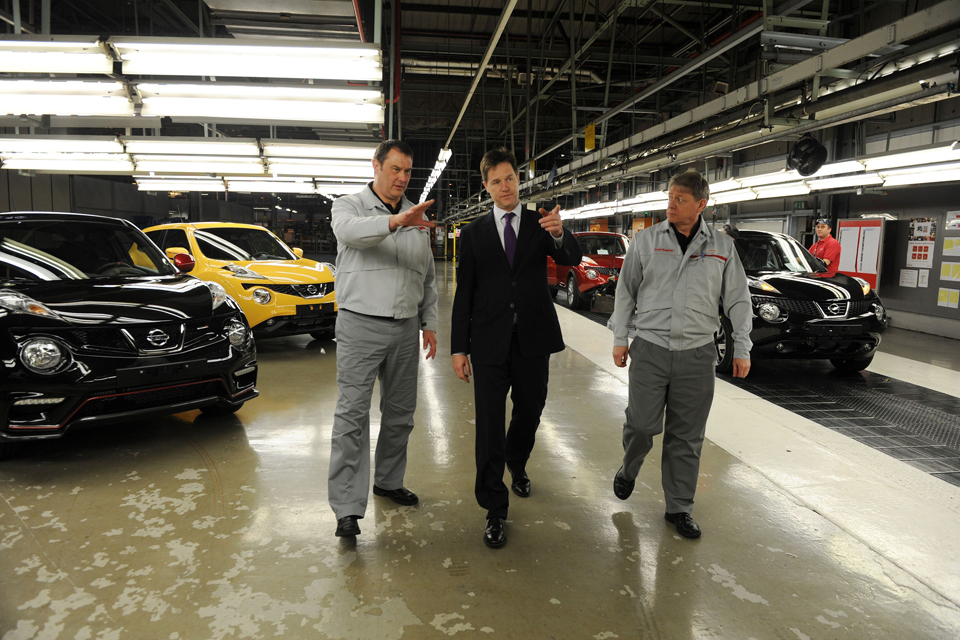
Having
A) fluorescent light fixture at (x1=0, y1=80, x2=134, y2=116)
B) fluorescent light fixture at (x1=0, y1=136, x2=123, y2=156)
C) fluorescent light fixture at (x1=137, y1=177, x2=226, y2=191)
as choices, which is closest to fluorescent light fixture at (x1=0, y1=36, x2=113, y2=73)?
fluorescent light fixture at (x1=0, y1=80, x2=134, y2=116)

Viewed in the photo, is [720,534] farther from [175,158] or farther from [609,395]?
[175,158]

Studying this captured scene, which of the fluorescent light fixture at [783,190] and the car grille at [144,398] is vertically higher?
the fluorescent light fixture at [783,190]

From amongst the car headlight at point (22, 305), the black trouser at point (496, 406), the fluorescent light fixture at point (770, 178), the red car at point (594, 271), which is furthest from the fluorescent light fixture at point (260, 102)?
the fluorescent light fixture at point (770, 178)

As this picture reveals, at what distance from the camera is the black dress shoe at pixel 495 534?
242cm

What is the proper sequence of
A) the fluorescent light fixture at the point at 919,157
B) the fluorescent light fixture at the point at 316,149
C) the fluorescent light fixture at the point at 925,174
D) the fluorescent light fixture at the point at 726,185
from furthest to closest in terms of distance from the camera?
the fluorescent light fixture at the point at 726,185
the fluorescent light fixture at the point at 925,174
the fluorescent light fixture at the point at 316,149
the fluorescent light fixture at the point at 919,157

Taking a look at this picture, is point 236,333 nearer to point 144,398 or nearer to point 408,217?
point 144,398

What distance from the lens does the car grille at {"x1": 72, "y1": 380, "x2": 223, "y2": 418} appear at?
3.05 meters

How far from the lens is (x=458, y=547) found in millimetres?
Result: 2422

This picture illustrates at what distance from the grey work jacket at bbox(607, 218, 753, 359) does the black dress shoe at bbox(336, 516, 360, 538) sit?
1532 mm

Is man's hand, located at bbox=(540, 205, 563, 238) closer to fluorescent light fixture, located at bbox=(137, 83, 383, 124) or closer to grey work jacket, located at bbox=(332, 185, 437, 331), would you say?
grey work jacket, located at bbox=(332, 185, 437, 331)

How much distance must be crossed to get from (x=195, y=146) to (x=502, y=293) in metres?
6.21

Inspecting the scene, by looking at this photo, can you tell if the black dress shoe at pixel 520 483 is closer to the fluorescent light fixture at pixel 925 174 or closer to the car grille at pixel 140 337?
the car grille at pixel 140 337

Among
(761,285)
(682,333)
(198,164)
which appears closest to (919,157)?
(761,285)

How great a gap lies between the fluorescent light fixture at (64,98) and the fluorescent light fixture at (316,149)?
198cm
